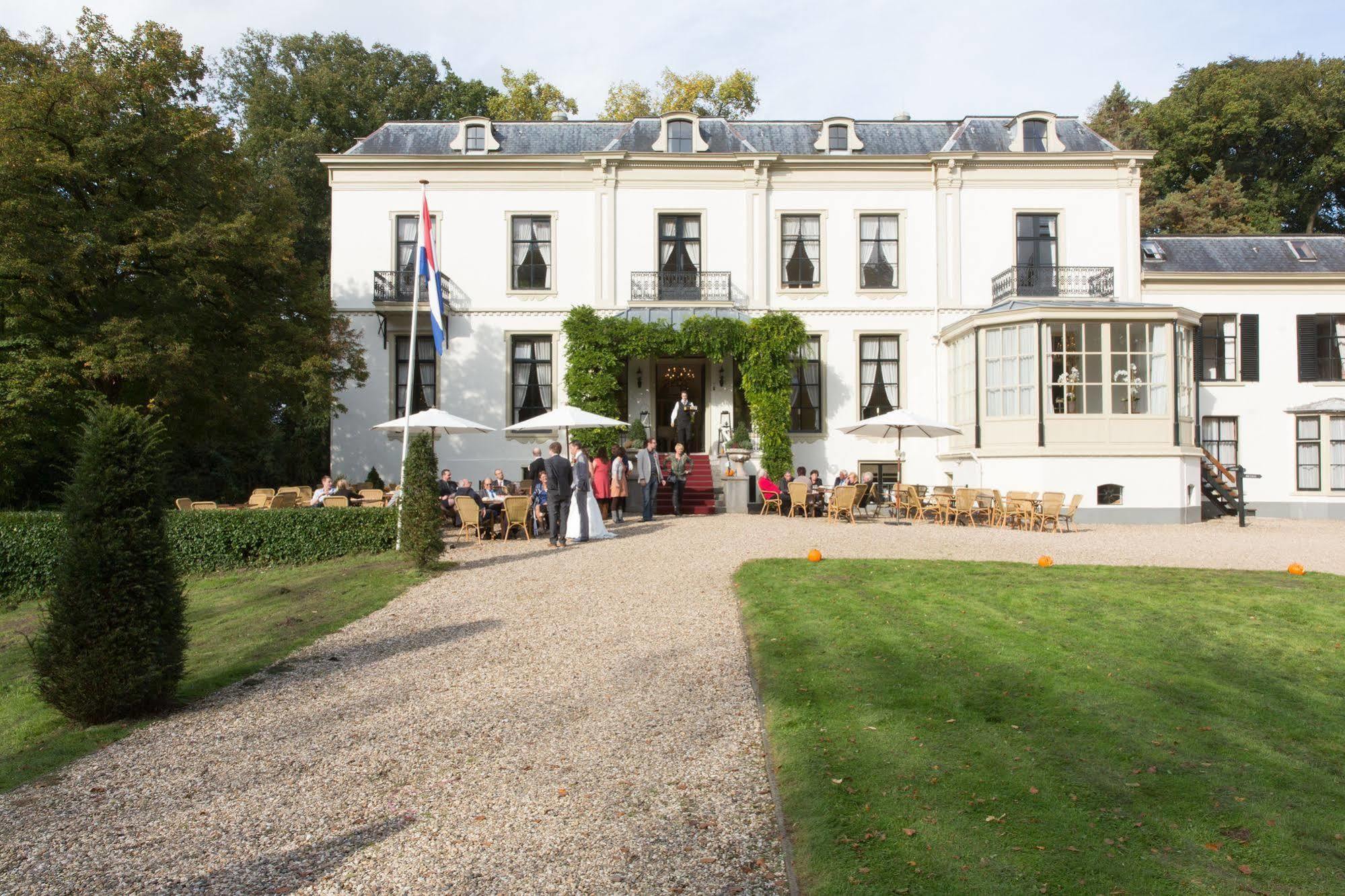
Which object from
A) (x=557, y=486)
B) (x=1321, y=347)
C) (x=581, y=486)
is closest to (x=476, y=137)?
(x=581, y=486)

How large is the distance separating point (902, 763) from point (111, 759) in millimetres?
5120

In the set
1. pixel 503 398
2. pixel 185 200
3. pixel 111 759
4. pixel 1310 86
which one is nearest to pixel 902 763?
pixel 111 759

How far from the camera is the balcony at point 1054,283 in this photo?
73.9 ft

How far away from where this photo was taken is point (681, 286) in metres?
23.0

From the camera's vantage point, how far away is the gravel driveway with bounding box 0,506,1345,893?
414cm

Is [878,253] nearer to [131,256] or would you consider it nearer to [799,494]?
[799,494]

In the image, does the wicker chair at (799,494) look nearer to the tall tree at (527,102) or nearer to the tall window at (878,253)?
the tall window at (878,253)

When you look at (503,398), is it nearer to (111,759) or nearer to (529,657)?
(529,657)

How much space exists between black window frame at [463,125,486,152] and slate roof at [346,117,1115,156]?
0.34 meters

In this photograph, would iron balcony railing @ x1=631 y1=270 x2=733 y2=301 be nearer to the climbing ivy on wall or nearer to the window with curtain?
the climbing ivy on wall

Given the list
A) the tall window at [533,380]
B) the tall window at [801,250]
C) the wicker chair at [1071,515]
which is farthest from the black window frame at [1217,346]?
the tall window at [533,380]

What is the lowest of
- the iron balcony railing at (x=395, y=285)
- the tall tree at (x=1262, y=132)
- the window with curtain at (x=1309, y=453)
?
the window with curtain at (x=1309, y=453)

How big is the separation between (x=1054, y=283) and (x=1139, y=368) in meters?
4.61

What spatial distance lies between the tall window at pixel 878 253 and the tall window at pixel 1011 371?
394 centimetres
